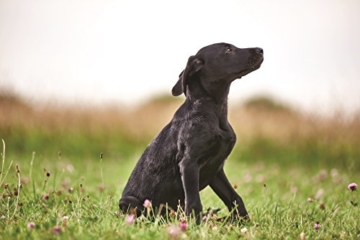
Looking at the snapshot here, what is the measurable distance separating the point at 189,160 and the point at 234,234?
0.70 metres

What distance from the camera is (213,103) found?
4965 mm

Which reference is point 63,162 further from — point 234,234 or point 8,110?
point 234,234

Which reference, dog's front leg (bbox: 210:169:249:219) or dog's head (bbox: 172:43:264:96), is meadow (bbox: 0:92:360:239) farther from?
dog's head (bbox: 172:43:264:96)

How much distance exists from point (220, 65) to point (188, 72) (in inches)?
11.4

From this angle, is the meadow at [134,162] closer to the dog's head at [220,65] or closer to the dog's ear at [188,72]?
the dog's ear at [188,72]

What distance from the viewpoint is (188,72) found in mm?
4945

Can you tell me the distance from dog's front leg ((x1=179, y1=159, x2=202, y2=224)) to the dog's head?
0.66 meters

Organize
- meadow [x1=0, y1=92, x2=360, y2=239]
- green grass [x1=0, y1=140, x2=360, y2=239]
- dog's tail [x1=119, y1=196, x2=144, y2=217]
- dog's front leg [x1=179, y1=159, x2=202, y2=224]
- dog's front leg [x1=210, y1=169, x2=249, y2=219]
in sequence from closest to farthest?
green grass [x1=0, y1=140, x2=360, y2=239] < dog's front leg [x1=179, y1=159, x2=202, y2=224] < meadow [x1=0, y1=92, x2=360, y2=239] < dog's tail [x1=119, y1=196, x2=144, y2=217] < dog's front leg [x1=210, y1=169, x2=249, y2=219]

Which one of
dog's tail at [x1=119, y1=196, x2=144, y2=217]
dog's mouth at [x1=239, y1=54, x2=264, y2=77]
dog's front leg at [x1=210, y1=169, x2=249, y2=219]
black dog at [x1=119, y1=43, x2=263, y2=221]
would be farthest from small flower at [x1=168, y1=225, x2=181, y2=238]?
dog's mouth at [x1=239, y1=54, x2=264, y2=77]

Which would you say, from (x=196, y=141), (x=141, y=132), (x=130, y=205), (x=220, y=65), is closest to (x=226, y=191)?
(x=196, y=141)

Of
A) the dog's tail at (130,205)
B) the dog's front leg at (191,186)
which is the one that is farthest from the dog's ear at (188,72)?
the dog's tail at (130,205)

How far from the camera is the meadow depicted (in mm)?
4918

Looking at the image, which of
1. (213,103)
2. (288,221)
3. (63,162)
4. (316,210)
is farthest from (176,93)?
(63,162)

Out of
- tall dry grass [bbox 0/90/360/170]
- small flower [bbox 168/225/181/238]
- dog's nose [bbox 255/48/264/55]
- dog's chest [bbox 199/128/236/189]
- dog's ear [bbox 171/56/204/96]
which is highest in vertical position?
dog's nose [bbox 255/48/264/55]
